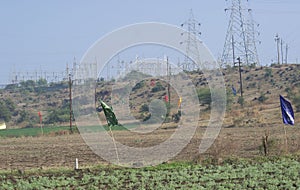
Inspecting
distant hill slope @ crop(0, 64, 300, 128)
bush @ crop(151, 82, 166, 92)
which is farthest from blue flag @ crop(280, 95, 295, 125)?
bush @ crop(151, 82, 166, 92)

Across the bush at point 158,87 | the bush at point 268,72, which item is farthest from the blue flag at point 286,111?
the bush at point 268,72

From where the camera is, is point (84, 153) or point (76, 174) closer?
point (76, 174)

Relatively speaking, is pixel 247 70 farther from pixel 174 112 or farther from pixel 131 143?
pixel 131 143

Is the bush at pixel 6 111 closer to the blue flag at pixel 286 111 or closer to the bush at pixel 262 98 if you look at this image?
the bush at pixel 262 98

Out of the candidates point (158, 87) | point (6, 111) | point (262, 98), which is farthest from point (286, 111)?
point (6, 111)

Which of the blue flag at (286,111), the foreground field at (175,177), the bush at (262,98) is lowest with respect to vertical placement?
the foreground field at (175,177)

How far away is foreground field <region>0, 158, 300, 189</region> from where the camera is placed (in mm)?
18750

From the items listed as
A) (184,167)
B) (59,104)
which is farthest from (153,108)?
(59,104)

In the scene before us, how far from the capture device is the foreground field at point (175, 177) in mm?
18750

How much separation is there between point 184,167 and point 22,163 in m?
9.82

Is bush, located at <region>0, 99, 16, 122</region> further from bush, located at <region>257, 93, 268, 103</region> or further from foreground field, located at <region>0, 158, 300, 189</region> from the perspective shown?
foreground field, located at <region>0, 158, 300, 189</region>

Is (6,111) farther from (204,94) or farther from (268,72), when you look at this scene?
(204,94)

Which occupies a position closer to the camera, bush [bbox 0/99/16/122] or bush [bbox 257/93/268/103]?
bush [bbox 257/93/268/103]

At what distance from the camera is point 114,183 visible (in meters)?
20.2
